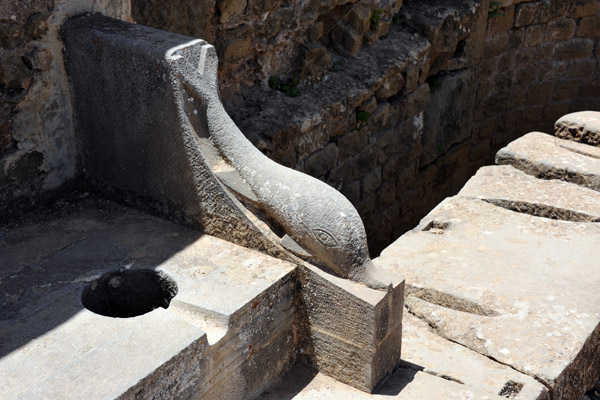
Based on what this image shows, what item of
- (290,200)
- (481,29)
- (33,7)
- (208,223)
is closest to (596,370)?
(290,200)

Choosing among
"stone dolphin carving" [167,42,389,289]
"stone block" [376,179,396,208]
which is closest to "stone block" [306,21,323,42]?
"stone block" [376,179,396,208]

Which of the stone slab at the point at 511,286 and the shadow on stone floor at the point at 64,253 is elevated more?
the shadow on stone floor at the point at 64,253

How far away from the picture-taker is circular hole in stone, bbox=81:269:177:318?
2.97 metres

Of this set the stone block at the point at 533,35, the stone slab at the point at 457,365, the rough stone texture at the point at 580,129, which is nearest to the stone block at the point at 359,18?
the rough stone texture at the point at 580,129

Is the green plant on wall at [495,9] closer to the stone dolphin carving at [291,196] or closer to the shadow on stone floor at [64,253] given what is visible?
the stone dolphin carving at [291,196]

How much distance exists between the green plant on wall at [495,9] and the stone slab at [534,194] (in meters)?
2.46

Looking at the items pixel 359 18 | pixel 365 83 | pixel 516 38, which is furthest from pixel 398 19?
pixel 516 38

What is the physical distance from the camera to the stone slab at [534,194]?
432cm

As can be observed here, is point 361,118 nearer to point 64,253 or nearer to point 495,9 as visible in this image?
point 495,9

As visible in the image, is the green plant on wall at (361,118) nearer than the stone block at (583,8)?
Yes

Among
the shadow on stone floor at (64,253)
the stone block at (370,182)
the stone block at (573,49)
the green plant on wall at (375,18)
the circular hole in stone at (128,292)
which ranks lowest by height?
the stone block at (370,182)

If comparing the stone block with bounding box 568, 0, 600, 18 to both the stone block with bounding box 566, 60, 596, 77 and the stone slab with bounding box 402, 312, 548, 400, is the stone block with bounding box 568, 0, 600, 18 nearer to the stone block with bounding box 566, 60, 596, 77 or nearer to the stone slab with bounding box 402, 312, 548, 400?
the stone block with bounding box 566, 60, 596, 77

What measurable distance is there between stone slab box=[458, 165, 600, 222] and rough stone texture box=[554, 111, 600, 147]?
693 mm

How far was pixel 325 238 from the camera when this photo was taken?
2875 millimetres
